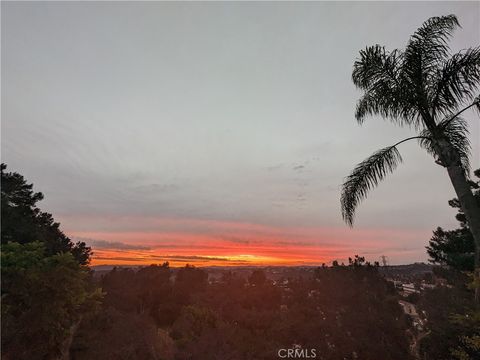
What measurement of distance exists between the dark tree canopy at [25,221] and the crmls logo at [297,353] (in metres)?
20.1

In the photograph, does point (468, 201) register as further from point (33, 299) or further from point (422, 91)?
point (33, 299)

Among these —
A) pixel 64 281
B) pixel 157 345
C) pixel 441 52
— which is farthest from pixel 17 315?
pixel 441 52

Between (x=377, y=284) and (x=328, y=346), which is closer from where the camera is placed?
(x=328, y=346)

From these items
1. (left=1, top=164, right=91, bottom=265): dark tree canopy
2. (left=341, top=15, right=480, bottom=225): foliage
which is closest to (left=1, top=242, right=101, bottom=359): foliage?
(left=1, top=164, right=91, bottom=265): dark tree canopy

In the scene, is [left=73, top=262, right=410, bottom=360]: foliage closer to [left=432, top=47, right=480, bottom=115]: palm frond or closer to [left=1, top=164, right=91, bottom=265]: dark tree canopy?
[left=1, top=164, right=91, bottom=265]: dark tree canopy

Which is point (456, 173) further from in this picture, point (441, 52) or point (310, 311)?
point (310, 311)

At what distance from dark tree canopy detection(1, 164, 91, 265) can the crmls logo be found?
66.1ft

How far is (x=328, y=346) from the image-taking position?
2889 cm

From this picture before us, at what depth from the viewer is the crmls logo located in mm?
26734

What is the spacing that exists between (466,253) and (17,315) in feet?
102

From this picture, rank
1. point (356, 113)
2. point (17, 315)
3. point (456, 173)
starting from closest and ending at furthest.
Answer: point (456, 173) → point (356, 113) → point (17, 315)

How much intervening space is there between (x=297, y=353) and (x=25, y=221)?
24352mm

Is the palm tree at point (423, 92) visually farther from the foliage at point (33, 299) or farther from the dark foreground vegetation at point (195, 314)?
the foliage at point (33, 299)

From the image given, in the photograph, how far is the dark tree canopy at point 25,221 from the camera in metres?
22.1
